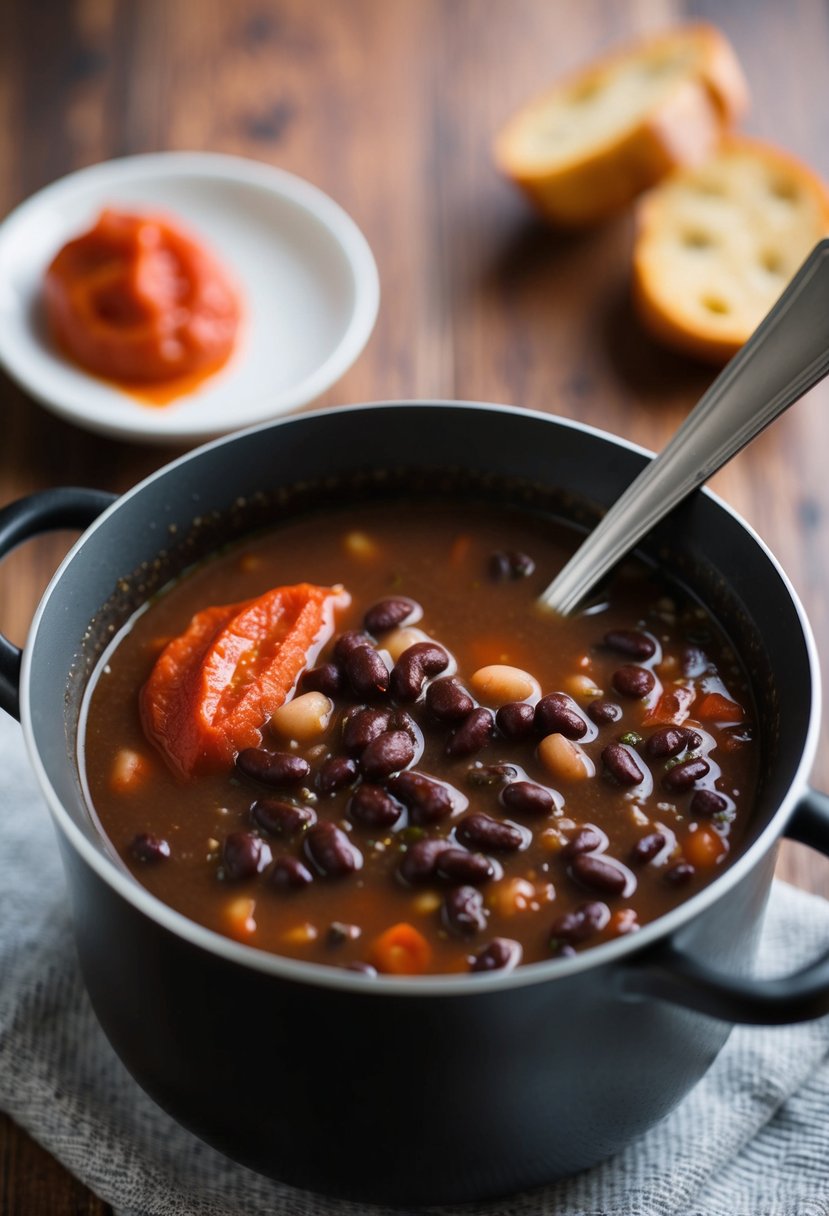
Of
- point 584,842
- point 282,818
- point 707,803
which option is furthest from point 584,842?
point 282,818

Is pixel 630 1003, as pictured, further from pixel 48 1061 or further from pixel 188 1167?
pixel 48 1061

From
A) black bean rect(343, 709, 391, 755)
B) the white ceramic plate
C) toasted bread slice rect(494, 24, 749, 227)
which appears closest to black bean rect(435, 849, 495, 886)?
black bean rect(343, 709, 391, 755)

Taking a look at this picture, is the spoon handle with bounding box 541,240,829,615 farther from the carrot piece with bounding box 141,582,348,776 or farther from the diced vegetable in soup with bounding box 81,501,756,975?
the carrot piece with bounding box 141,582,348,776

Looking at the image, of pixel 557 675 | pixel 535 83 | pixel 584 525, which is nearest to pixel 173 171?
pixel 535 83

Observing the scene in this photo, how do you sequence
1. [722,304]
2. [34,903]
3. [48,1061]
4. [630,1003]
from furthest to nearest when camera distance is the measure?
[722,304] < [34,903] < [48,1061] < [630,1003]

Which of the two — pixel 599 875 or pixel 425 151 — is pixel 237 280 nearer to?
pixel 425 151
